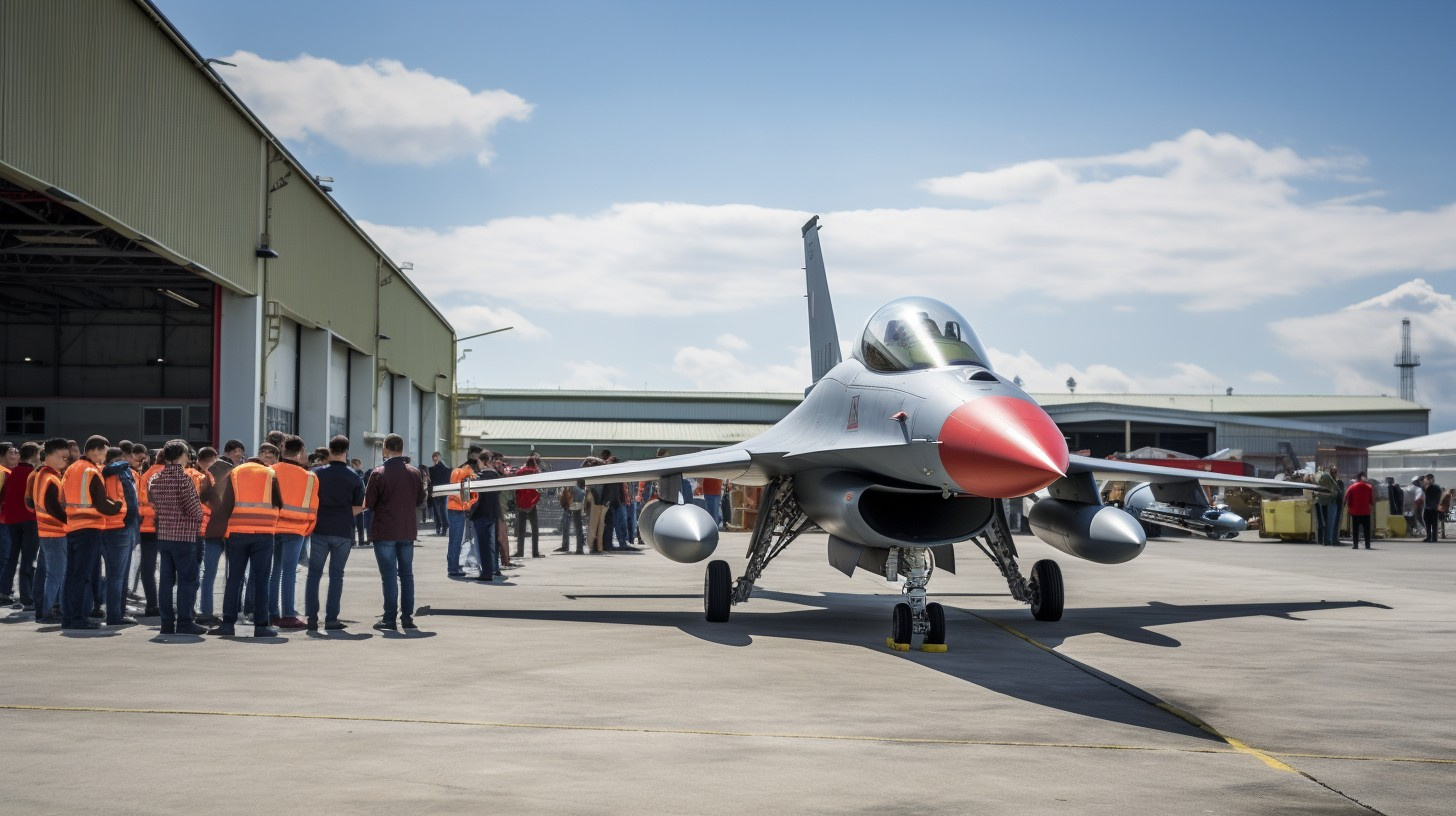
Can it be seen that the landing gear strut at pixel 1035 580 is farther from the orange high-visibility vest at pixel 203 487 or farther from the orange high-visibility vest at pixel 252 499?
the orange high-visibility vest at pixel 203 487

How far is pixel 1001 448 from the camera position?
356 inches

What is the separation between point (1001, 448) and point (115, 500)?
7864 millimetres

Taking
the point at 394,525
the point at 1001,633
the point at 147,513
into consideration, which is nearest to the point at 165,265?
the point at 147,513

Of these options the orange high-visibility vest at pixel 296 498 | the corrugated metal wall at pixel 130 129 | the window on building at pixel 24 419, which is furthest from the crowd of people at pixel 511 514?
the window on building at pixel 24 419

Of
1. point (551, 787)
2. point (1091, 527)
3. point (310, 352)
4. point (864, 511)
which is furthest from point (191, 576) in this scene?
point (310, 352)

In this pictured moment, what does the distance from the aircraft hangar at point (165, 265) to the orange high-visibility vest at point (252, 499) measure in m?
6.22

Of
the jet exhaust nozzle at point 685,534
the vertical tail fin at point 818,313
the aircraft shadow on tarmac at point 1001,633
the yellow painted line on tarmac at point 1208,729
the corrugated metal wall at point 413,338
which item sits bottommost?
the aircraft shadow on tarmac at point 1001,633

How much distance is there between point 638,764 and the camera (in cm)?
596

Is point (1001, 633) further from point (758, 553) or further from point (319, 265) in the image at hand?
point (319, 265)

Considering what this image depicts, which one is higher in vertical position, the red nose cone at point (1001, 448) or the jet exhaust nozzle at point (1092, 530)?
the red nose cone at point (1001, 448)

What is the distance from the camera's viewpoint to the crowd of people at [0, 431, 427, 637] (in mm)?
11045

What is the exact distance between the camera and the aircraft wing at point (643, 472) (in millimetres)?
13180

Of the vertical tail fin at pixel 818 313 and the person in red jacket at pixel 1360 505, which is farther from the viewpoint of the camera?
the person in red jacket at pixel 1360 505

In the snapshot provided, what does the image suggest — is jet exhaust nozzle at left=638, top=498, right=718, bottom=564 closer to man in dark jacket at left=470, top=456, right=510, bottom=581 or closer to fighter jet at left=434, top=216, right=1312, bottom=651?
fighter jet at left=434, top=216, right=1312, bottom=651
